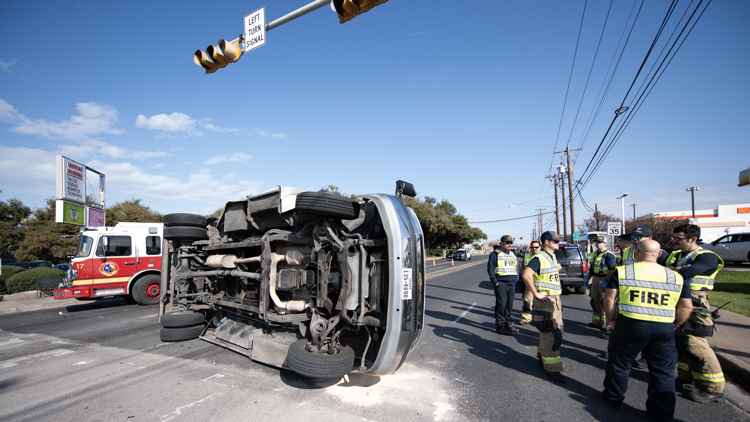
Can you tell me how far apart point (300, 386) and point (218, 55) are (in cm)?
527

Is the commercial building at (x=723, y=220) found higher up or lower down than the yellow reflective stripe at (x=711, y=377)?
higher up

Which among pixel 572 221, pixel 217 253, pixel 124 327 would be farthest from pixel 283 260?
pixel 572 221

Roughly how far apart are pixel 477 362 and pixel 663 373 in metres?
2.16

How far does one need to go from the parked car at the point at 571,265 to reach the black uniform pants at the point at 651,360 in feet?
25.6

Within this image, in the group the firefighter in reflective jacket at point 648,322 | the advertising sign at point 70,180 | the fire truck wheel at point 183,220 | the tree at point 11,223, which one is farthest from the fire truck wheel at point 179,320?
the tree at point 11,223

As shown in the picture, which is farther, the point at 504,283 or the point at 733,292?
the point at 733,292

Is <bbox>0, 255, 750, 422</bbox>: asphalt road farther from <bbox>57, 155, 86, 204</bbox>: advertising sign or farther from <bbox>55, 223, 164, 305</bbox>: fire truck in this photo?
<bbox>57, 155, 86, 204</bbox>: advertising sign

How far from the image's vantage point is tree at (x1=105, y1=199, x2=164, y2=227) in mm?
26000

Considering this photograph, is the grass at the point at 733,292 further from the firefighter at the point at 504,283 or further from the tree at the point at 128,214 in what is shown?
the tree at the point at 128,214

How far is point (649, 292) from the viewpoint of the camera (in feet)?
10.7

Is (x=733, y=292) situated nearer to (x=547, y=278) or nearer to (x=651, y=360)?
(x=547, y=278)

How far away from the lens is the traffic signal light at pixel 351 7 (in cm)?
446

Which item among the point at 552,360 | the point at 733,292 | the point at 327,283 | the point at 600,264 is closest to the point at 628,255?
the point at 600,264

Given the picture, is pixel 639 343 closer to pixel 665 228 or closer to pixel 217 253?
pixel 217 253
